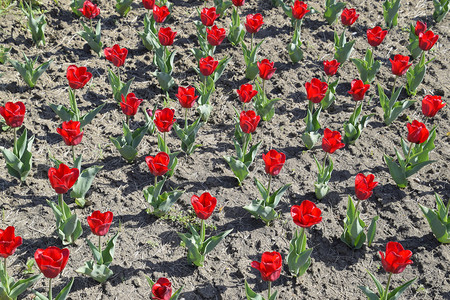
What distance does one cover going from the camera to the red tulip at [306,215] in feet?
10.6

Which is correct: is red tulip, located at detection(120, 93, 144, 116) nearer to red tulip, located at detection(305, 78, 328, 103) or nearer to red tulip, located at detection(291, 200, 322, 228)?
red tulip, located at detection(305, 78, 328, 103)

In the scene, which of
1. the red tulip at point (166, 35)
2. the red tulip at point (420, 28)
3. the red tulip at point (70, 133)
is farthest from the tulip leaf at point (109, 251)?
the red tulip at point (420, 28)

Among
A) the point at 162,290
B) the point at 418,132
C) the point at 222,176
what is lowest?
the point at 222,176

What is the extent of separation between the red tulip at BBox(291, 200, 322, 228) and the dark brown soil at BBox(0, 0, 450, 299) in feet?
1.99

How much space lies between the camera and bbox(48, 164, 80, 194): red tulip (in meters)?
3.36

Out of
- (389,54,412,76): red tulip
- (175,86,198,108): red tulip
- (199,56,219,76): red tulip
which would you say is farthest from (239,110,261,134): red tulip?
→ (389,54,412,76): red tulip

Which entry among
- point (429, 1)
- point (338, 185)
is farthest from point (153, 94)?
point (429, 1)

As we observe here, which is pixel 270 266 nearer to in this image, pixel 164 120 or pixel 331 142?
pixel 331 142

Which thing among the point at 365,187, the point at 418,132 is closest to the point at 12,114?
the point at 365,187

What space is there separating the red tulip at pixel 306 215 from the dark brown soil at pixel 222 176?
608 mm

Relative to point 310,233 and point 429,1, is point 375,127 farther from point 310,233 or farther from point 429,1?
point 429,1

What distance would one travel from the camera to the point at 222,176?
4441mm

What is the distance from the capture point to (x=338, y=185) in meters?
4.45

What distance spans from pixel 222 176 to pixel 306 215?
4.31ft
